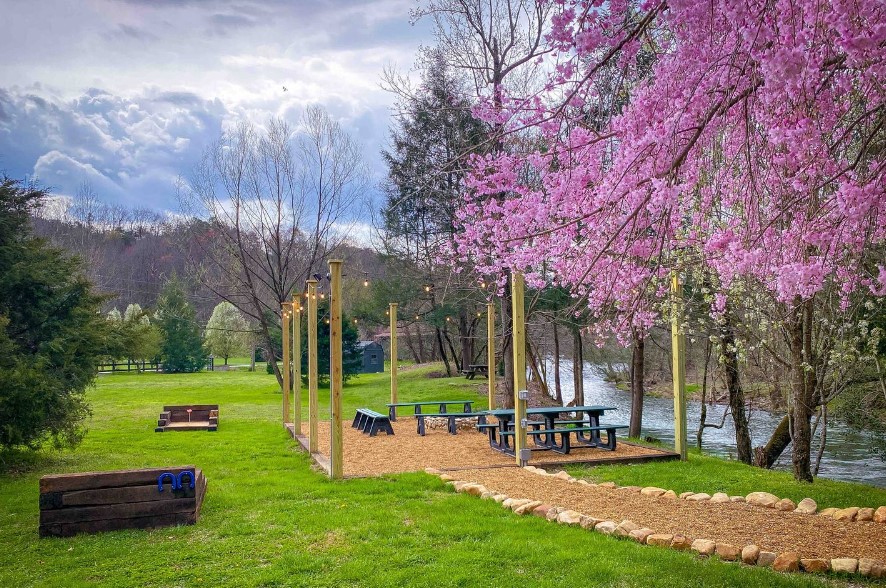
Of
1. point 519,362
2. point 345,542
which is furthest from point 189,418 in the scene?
point 345,542

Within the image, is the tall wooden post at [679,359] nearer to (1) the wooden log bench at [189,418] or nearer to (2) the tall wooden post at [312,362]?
(2) the tall wooden post at [312,362]

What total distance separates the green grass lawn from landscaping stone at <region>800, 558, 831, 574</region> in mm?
262

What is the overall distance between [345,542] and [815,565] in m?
3.31

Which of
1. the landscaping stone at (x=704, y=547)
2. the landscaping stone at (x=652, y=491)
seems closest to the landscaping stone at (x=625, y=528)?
the landscaping stone at (x=704, y=547)

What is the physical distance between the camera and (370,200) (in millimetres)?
23141

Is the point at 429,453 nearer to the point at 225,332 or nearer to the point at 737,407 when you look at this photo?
the point at 737,407

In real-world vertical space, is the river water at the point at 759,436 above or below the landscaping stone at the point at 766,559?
below

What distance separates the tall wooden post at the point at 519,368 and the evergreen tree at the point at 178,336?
26418mm

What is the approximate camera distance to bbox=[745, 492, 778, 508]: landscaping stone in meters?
5.86

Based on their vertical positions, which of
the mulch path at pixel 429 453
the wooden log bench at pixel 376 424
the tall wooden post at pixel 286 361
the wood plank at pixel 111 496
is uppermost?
the tall wooden post at pixel 286 361

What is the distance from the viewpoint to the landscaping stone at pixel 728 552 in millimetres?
4412

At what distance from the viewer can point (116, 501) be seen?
217 inches

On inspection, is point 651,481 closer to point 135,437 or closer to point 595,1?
point 595,1

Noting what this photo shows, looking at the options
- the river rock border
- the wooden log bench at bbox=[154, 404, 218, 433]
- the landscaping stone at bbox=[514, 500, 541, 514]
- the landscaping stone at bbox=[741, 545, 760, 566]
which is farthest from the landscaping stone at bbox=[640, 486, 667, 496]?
the wooden log bench at bbox=[154, 404, 218, 433]
